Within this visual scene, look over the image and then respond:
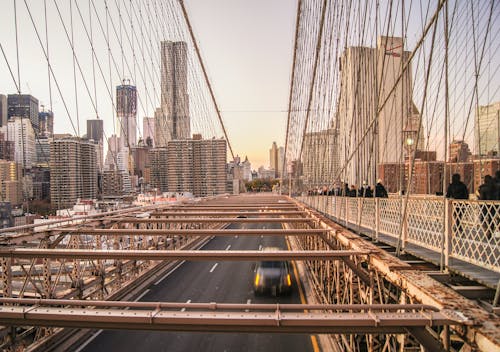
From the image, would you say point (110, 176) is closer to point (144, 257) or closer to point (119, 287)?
point (119, 287)

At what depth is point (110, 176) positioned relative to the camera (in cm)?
2339

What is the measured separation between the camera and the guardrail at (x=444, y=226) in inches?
178

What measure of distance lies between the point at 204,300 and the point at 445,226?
11815mm

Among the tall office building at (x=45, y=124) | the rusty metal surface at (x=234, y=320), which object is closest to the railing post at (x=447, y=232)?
the rusty metal surface at (x=234, y=320)

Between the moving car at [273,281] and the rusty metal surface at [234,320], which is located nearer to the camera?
the rusty metal surface at [234,320]

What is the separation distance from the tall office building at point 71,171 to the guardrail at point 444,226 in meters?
14.2

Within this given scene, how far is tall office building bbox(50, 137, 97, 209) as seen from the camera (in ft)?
55.6

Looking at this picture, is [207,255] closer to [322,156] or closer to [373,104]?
[373,104]

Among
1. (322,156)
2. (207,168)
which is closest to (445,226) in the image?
(322,156)

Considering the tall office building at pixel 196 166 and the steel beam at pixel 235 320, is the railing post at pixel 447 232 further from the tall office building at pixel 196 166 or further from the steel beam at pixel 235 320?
the tall office building at pixel 196 166

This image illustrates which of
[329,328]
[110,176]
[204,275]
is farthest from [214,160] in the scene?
[329,328]

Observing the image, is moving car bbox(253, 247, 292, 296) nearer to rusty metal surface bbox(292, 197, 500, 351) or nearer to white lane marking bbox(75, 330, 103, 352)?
white lane marking bbox(75, 330, 103, 352)

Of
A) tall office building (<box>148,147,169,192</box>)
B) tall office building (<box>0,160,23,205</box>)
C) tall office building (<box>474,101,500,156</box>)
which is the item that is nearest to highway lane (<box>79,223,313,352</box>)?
tall office building (<box>0,160,23,205</box>)

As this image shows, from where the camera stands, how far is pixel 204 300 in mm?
14789
